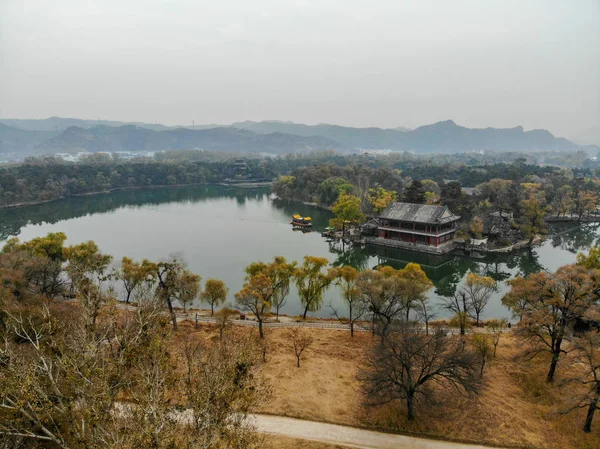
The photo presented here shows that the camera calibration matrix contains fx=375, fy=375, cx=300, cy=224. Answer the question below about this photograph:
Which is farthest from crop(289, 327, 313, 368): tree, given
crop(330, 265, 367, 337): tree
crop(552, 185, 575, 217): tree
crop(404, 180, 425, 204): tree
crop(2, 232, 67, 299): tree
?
crop(552, 185, 575, 217): tree

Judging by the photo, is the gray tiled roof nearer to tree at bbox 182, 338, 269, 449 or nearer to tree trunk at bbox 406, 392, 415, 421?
tree trunk at bbox 406, 392, 415, 421

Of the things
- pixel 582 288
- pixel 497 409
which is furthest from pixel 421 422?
pixel 582 288

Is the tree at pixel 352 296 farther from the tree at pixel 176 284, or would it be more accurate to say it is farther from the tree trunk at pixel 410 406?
the tree at pixel 176 284

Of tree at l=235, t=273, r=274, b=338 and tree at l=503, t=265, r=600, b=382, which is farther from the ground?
tree at l=503, t=265, r=600, b=382

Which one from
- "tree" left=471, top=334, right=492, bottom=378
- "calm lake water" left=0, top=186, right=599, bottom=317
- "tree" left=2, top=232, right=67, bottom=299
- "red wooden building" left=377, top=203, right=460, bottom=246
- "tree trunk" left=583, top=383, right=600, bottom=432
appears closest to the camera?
"tree trunk" left=583, top=383, right=600, bottom=432

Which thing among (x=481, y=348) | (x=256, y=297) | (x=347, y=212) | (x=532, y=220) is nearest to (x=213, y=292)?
(x=256, y=297)

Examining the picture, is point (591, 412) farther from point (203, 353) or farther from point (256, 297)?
A: point (256, 297)
